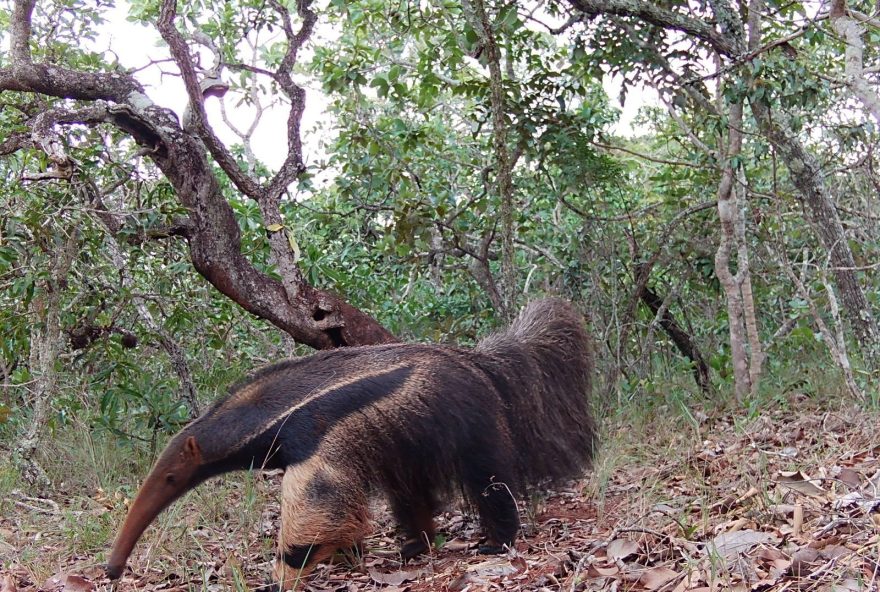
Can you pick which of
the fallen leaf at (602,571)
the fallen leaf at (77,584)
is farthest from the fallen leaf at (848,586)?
the fallen leaf at (77,584)

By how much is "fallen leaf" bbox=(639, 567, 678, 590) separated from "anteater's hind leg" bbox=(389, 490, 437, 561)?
1724 millimetres

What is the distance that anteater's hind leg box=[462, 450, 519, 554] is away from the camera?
4.31 meters

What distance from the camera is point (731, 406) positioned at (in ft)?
20.8

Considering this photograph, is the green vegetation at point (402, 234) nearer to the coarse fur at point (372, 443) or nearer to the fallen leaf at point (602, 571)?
the coarse fur at point (372, 443)

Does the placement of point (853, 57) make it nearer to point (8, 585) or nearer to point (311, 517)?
point (311, 517)

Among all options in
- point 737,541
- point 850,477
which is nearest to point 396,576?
point 737,541

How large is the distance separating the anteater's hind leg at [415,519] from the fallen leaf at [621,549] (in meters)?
1.41

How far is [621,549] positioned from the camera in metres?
3.21

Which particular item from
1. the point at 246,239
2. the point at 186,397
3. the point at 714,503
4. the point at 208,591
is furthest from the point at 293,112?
the point at 714,503

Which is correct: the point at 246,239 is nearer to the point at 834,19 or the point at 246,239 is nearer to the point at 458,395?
the point at 458,395

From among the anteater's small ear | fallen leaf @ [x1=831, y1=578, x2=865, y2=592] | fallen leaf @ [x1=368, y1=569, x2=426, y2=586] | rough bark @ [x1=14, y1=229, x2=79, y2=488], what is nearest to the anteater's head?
the anteater's small ear

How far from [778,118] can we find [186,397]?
16.5 feet

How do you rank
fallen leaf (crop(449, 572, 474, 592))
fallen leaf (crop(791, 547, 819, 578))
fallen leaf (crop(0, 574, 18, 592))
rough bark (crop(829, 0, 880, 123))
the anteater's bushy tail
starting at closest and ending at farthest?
fallen leaf (crop(791, 547, 819, 578))
fallen leaf (crop(449, 572, 474, 592))
fallen leaf (crop(0, 574, 18, 592))
the anteater's bushy tail
rough bark (crop(829, 0, 880, 123))

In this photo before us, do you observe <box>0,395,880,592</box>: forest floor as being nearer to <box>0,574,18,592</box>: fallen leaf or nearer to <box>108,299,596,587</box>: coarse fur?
<box>0,574,18,592</box>: fallen leaf
